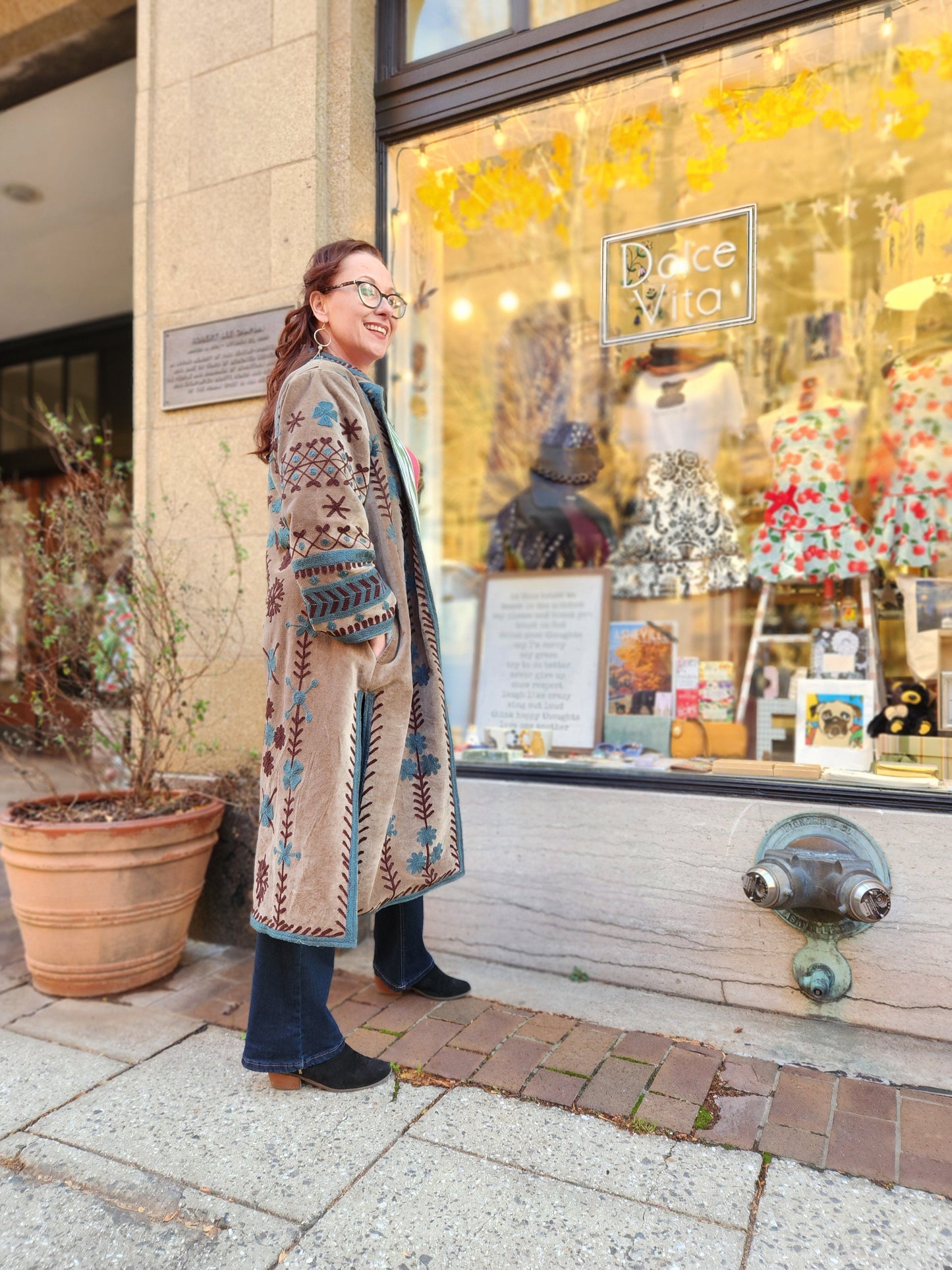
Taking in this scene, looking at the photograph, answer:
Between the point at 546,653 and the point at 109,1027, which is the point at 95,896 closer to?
the point at 109,1027

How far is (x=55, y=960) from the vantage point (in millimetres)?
2541

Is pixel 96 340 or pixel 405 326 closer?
pixel 405 326

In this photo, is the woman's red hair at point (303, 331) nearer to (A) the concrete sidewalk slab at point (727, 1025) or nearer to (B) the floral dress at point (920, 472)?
(A) the concrete sidewalk slab at point (727, 1025)

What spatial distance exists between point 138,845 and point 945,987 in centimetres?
Answer: 231

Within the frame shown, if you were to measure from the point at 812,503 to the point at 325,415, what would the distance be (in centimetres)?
231

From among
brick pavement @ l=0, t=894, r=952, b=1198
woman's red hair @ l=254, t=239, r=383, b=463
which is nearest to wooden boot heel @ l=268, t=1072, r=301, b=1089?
brick pavement @ l=0, t=894, r=952, b=1198

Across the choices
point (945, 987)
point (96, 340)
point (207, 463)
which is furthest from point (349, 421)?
point (96, 340)

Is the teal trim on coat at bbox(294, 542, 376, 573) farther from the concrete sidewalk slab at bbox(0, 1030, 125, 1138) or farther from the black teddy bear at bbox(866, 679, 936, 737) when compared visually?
the black teddy bear at bbox(866, 679, 936, 737)

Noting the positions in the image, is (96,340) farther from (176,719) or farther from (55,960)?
(55,960)

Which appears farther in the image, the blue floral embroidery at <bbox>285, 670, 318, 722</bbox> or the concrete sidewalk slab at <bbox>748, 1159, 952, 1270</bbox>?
the blue floral embroidery at <bbox>285, 670, 318, 722</bbox>

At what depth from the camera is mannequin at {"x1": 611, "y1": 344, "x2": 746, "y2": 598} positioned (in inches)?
147

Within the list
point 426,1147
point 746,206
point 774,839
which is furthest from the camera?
point 746,206

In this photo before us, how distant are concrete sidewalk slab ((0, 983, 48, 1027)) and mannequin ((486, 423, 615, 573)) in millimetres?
2490

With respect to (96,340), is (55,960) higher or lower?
lower
